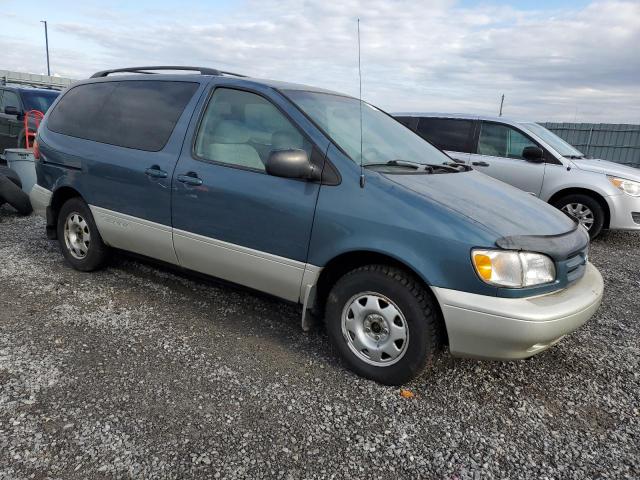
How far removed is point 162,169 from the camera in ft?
11.9

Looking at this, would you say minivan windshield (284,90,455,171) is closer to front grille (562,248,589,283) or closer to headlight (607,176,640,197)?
front grille (562,248,589,283)

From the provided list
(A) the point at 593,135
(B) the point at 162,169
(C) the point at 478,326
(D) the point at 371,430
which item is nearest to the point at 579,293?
(C) the point at 478,326

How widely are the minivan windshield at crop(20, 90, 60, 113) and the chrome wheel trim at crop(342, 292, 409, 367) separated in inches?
378

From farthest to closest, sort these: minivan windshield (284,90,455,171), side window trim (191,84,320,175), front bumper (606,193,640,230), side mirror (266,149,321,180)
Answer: front bumper (606,193,640,230) → minivan windshield (284,90,455,171) → side window trim (191,84,320,175) → side mirror (266,149,321,180)

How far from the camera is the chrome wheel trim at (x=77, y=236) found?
438cm

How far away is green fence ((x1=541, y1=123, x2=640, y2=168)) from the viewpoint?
43.2 ft

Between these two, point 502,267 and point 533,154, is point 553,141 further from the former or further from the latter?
point 502,267

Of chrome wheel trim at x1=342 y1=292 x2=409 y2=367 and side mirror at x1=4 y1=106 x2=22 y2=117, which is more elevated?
side mirror at x1=4 y1=106 x2=22 y2=117

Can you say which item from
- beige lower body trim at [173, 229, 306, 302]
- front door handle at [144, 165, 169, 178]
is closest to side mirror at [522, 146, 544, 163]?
beige lower body trim at [173, 229, 306, 302]

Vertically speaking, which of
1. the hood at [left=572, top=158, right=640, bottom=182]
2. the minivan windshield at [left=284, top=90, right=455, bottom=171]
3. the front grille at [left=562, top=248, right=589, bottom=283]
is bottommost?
the front grille at [left=562, top=248, right=589, bottom=283]

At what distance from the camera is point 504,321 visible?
2.52 meters

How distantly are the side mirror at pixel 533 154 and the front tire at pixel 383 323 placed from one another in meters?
4.85

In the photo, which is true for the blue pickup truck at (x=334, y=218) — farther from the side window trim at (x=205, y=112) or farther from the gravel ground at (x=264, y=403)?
the gravel ground at (x=264, y=403)

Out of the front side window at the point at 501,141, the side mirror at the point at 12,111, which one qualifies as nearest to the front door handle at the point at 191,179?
the front side window at the point at 501,141
